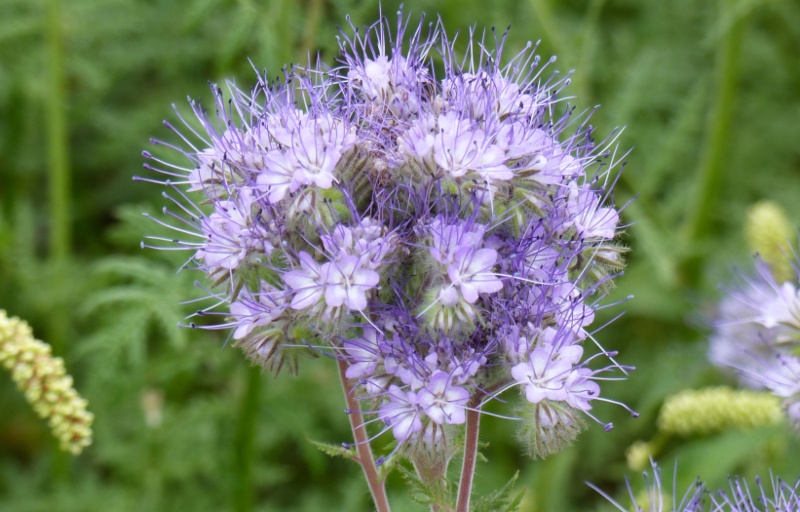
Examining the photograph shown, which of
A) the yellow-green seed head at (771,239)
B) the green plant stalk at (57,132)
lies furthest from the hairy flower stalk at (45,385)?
the yellow-green seed head at (771,239)

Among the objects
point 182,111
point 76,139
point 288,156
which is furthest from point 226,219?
point 76,139

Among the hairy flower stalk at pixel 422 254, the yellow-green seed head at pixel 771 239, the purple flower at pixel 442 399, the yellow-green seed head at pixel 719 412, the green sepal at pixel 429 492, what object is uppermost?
the hairy flower stalk at pixel 422 254

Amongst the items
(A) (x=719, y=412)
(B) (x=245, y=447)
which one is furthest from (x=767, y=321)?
(B) (x=245, y=447)

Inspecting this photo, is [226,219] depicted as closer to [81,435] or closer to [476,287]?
[476,287]

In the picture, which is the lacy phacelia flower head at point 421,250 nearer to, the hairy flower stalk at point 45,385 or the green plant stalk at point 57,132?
the hairy flower stalk at point 45,385

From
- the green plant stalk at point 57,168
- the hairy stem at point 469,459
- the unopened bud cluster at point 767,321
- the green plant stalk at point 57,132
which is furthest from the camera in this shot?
the green plant stalk at point 57,132

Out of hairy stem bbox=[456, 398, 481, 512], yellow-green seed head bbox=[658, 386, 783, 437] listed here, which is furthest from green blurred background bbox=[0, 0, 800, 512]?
hairy stem bbox=[456, 398, 481, 512]

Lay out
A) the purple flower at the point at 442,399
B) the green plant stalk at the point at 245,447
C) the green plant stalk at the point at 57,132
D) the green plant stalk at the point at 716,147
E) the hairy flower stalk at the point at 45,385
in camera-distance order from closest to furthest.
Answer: the purple flower at the point at 442,399
the hairy flower stalk at the point at 45,385
the green plant stalk at the point at 245,447
the green plant stalk at the point at 57,132
the green plant stalk at the point at 716,147
